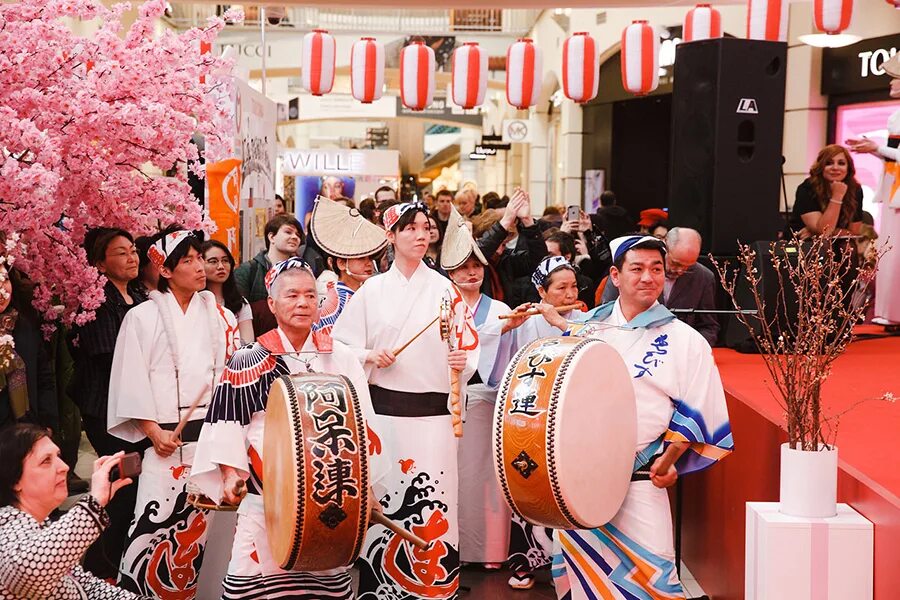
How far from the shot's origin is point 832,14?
8430mm

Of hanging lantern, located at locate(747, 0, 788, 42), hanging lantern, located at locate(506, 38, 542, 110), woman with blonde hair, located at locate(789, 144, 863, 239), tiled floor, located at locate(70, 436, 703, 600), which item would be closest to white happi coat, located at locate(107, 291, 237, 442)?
tiled floor, located at locate(70, 436, 703, 600)

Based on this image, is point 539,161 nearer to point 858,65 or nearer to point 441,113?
point 441,113

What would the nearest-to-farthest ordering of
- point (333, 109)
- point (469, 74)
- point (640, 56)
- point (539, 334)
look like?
point (539, 334), point (640, 56), point (469, 74), point (333, 109)

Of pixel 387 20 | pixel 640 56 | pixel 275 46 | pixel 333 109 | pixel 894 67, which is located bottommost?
pixel 894 67

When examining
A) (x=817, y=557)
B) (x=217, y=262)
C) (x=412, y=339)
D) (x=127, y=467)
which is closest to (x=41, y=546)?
(x=127, y=467)

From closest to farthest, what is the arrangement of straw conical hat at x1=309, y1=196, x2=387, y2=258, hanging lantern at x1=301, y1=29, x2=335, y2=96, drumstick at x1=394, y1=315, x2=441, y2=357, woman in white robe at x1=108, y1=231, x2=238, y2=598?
drumstick at x1=394, y1=315, x2=441, y2=357, woman in white robe at x1=108, y1=231, x2=238, y2=598, straw conical hat at x1=309, y1=196, x2=387, y2=258, hanging lantern at x1=301, y1=29, x2=335, y2=96

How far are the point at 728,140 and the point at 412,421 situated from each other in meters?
2.63

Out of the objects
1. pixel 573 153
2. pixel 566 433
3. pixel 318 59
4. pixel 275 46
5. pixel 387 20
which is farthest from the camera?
pixel 387 20

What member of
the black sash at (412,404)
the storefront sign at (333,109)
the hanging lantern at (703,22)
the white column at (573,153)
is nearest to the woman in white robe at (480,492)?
the black sash at (412,404)

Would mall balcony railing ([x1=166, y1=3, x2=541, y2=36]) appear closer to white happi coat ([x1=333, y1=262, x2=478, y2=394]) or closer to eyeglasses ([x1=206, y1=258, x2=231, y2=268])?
eyeglasses ([x1=206, y1=258, x2=231, y2=268])

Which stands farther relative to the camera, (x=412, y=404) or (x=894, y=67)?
(x=894, y=67)

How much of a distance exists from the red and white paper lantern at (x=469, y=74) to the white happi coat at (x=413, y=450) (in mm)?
8926

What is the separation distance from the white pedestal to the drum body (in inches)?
41.0

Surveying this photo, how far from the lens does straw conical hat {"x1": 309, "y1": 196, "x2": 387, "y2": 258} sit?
455cm
